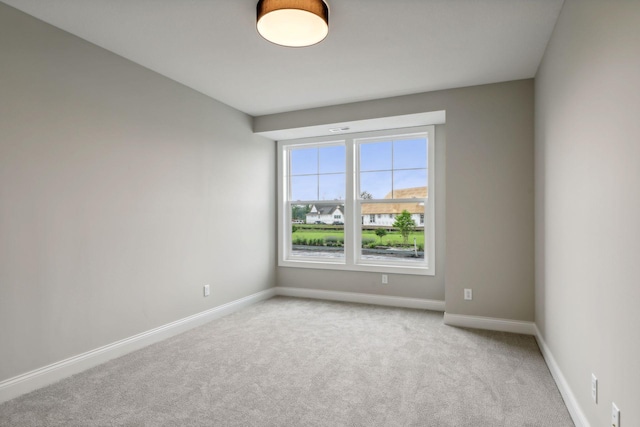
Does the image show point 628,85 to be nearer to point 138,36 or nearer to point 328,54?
point 328,54

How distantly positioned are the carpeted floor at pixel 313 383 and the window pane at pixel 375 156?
7.32 feet

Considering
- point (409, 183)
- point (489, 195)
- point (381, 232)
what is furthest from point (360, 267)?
point (489, 195)

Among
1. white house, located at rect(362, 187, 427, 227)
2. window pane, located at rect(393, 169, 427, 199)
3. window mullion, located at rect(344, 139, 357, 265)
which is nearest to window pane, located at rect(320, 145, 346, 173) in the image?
window mullion, located at rect(344, 139, 357, 265)

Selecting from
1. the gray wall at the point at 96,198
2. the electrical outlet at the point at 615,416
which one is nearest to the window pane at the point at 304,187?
the gray wall at the point at 96,198

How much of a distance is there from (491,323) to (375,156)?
2.54 meters

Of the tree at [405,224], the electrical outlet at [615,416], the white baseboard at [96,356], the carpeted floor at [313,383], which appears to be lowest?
the carpeted floor at [313,383]

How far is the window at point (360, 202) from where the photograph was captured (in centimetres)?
471

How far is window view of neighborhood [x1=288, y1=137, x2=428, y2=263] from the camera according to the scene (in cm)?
475

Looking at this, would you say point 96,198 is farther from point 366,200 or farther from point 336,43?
point 366,200

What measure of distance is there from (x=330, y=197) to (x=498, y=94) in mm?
2530

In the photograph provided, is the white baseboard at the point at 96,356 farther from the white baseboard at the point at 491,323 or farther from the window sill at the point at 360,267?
the white baseboard at the point at 491,323

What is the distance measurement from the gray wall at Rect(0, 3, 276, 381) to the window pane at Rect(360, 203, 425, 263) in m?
1.94

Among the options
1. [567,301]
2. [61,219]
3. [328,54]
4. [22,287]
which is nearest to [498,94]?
[328,54]

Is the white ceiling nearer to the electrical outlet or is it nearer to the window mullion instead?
the window mullion
